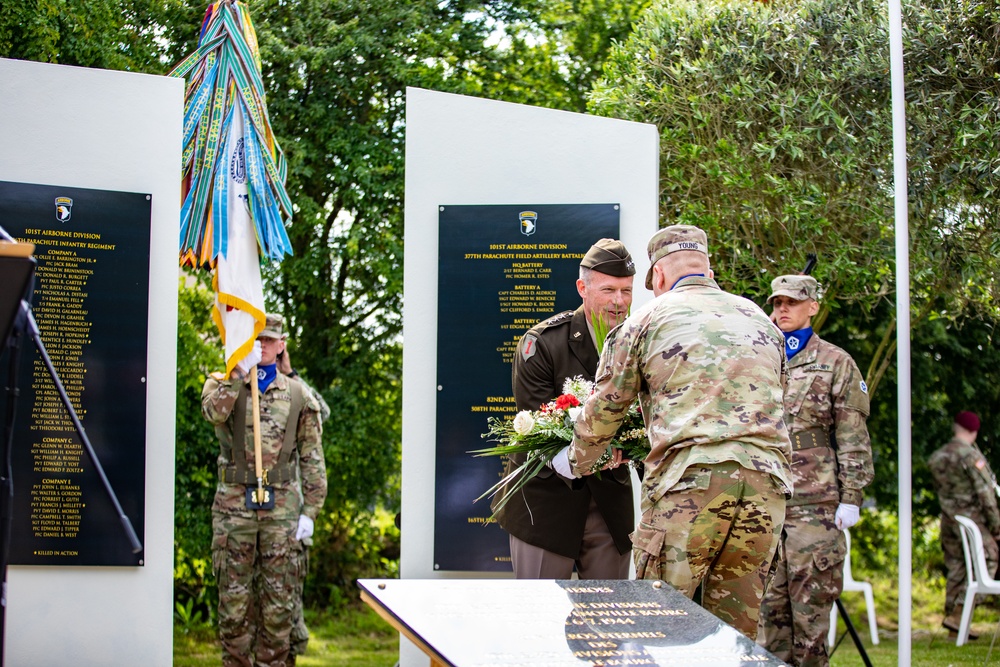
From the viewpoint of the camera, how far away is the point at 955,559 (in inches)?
404

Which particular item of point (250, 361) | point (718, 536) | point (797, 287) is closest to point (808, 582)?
point (797, 287)

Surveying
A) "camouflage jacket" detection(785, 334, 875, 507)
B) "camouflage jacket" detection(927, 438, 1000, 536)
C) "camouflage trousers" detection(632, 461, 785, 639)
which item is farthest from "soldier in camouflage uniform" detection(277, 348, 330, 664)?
"camouflage jacket" detection(927, 438, 1000, 536)

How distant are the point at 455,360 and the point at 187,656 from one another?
442cm

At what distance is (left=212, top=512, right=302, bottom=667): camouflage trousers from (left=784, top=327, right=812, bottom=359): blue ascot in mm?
3390

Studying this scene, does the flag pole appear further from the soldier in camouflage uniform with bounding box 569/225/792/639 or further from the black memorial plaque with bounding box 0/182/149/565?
the soldier in camouflage uniform with bounding box 569/225/792/639

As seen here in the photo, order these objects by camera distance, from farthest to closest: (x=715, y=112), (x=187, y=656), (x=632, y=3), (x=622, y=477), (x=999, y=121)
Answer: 1. (x=632, y=3)
2. (x=187, y=656)
3. (x=715, y=112)
4. (x=999, y=121)
5. (x=622, y=477)

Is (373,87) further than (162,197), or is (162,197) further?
(373,87)

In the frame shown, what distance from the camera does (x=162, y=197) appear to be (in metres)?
A: 5.84

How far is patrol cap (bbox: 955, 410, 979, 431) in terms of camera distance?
407 inches

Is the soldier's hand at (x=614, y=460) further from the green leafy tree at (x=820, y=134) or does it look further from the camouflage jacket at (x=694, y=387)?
the green leafy tree at (x=820, y=134)

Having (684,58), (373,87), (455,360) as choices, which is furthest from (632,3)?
(455,360)

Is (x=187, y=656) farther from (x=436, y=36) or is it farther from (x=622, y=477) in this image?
(x=436, y=36)

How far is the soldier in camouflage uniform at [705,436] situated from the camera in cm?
384

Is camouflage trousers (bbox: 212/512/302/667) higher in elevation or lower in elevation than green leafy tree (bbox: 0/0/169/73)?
lower
